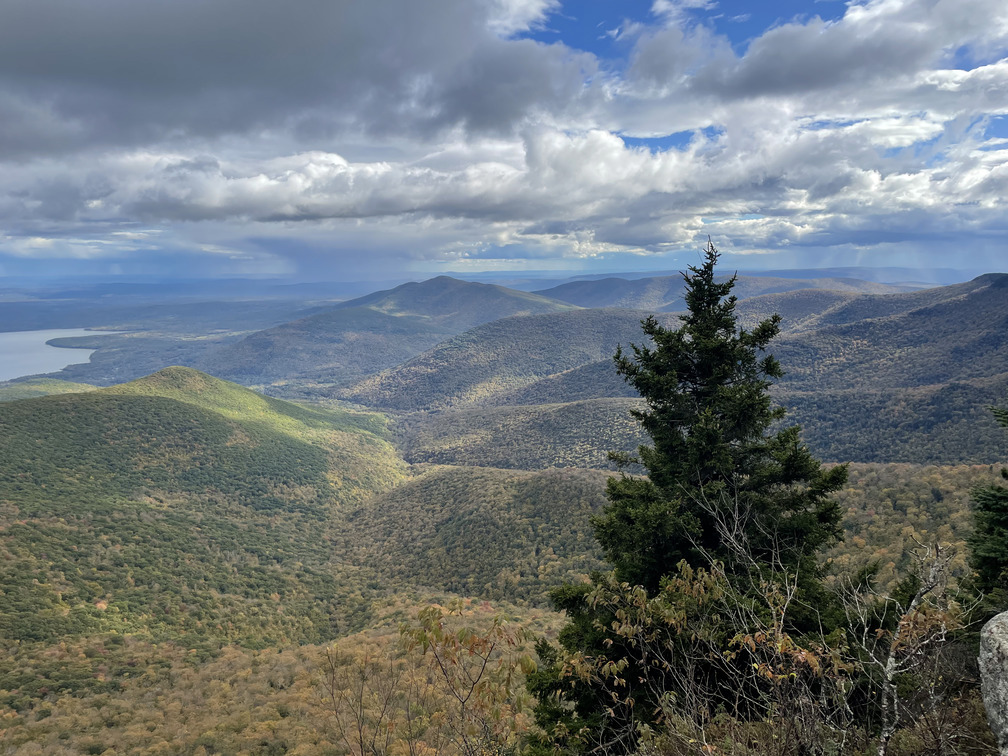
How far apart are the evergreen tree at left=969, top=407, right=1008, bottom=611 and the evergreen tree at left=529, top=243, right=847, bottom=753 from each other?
302cm

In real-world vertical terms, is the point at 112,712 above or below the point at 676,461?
below

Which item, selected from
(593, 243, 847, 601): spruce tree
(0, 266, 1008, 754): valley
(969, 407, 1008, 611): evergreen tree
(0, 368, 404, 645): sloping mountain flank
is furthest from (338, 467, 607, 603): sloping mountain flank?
(969, 407, 1008, 611): evergreen tree

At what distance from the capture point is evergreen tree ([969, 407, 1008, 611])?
12.1 metres

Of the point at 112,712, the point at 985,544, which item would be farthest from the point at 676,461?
the point at 112,712

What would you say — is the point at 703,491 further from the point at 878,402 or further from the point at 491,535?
the point at 878,402

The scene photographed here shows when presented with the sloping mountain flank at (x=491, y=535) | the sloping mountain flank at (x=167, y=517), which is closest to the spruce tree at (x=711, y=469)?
the sloping mountain flank at (x=491, y=535)

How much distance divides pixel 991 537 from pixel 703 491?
6676 mm

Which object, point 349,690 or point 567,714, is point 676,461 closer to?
point 567,714

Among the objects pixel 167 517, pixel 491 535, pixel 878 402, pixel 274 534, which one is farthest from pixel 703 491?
pixel 878 402

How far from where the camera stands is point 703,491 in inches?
553

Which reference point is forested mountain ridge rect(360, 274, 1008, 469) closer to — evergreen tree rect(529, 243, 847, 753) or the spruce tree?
the spruce tree

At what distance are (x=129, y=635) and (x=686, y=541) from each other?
4770 centimetres

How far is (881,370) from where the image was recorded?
16312 cm

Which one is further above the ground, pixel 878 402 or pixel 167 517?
pixel 878 402
